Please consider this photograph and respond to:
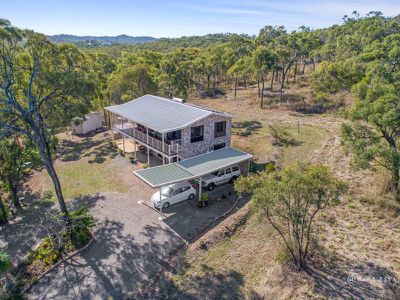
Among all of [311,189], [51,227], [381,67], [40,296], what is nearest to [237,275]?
[311,189]

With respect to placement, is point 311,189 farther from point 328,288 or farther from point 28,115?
point 28,115

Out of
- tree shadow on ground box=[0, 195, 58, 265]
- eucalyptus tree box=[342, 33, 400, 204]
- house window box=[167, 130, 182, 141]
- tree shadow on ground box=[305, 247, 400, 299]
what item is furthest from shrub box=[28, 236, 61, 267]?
eucalyptus tree box=[342, 33, 400, 204]

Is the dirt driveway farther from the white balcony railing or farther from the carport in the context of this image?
the white balcony railing

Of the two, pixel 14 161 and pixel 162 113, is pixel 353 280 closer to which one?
pixel 162 113

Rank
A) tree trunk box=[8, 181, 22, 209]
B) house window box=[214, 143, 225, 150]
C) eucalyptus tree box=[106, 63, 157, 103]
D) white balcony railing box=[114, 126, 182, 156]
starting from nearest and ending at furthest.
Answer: tree trunk box=[8, 181, 22, 209]
white balcony railing box=[114, 126, 182, 156]
house window box=[214, 143, 225, 150]
eucalyptus tree box=[106, 63, 157, 103]

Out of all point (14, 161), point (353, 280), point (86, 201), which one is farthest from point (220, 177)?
point (14, 161)
